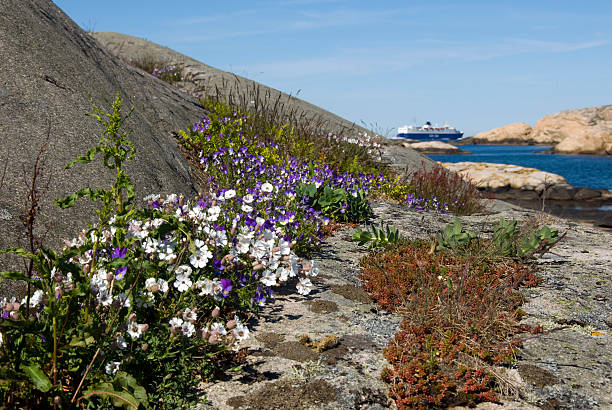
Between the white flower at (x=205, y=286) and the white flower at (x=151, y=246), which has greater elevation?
the white flower at (x=151, y=246)

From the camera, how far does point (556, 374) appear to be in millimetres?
3053

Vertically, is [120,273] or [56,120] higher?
[56,120]

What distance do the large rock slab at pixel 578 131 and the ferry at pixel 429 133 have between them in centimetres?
2543

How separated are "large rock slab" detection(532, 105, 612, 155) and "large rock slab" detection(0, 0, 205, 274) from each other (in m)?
67.7

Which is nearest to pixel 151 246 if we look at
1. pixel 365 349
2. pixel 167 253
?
pixel 167 253

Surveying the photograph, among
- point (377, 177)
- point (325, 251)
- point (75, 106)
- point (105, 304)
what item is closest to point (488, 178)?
point (377, 177)

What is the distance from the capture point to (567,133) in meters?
88.8

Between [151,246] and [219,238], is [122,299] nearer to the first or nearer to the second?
[151,246]

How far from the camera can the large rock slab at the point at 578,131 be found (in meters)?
61.8

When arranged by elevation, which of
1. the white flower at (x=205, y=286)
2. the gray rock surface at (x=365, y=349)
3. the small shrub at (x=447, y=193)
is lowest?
the gray rock surface at (x=365, y=349)

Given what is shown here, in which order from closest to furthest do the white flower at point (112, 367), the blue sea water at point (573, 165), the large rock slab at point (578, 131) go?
the white flower at point (112, 367), the blue sea water at point (573, 165), the large rock slab at point (578, 131)

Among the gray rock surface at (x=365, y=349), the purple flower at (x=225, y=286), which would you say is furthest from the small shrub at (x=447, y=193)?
the purple flower at (x=225, y=286)

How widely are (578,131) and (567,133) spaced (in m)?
15.2

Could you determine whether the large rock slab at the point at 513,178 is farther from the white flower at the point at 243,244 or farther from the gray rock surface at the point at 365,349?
the white flower at the point at 243,244
